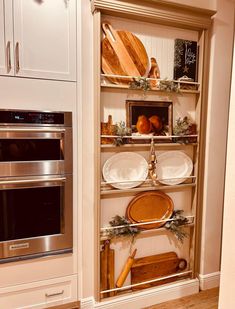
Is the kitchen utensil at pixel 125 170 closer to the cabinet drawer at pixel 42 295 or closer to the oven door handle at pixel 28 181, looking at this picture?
the oven door handle at pixel 28 181

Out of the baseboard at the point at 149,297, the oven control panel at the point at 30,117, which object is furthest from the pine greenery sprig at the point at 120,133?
the baseboard at the point at 149,297

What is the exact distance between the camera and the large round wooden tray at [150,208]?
192cm

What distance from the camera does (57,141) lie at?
1640 mm

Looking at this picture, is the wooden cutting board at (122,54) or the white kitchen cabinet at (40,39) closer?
the white kitchen cabinet at (40,39)

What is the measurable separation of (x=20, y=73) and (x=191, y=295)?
225 centimetres

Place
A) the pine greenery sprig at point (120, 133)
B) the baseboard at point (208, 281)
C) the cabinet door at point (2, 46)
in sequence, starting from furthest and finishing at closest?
the baseboard at point (208, 281) < the pine greenery sprig at point (120, 133) < the cabinet door at point (2, 46)

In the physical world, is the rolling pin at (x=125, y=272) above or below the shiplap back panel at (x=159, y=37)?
below

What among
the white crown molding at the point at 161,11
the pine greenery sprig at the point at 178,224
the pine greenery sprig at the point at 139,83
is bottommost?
the pine greenery sprig at the point at 178,224

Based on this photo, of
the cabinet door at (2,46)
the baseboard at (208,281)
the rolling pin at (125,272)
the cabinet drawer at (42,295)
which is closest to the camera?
the cabinet door at (2,46)

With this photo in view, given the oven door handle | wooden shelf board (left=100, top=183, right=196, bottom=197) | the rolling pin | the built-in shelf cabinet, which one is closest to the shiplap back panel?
the built-in shelf cabinet

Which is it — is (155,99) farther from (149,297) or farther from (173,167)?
(149,297)

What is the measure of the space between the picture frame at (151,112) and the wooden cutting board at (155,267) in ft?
3.31

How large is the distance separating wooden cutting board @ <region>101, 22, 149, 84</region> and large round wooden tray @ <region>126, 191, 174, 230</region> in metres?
0.94

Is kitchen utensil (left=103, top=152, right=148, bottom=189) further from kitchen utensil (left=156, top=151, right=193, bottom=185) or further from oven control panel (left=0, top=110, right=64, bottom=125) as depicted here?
oven control panel (left=0, top=110, right=64, bottom=125)
